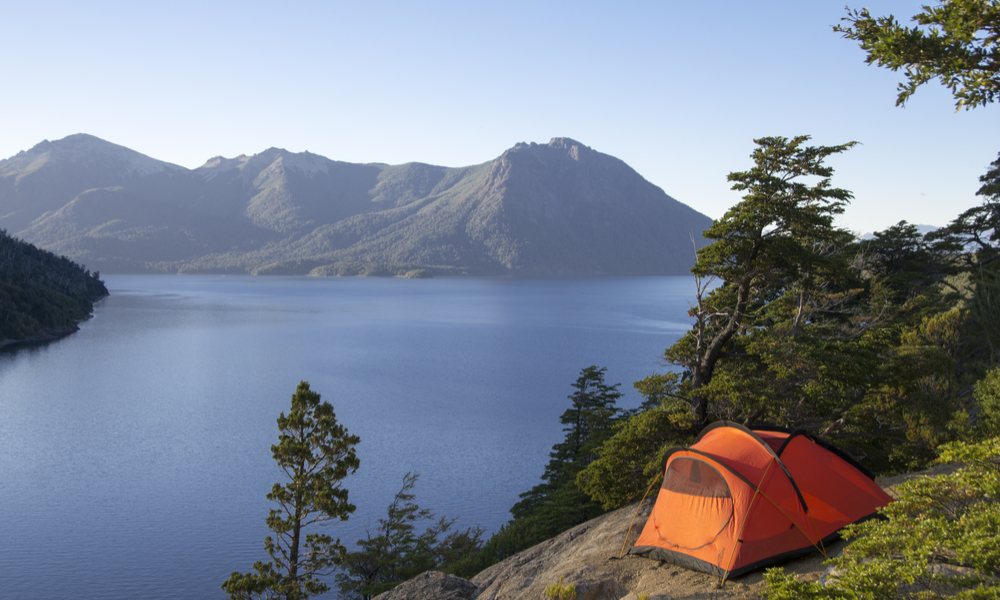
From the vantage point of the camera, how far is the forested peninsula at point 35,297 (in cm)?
8156

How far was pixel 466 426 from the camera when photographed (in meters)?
42.3

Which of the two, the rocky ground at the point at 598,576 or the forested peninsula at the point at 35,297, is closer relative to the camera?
the rocky ground at the point at 598,576

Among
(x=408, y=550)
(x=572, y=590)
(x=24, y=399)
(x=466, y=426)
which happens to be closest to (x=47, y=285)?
(x=24, y=399)

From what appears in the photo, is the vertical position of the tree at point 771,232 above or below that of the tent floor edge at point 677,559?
above

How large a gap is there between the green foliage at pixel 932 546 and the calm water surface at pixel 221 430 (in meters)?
18.6

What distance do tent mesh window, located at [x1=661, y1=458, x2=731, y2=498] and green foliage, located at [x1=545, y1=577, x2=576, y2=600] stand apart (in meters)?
3.02

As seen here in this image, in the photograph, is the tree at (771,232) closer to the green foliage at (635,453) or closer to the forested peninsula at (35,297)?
the green foliage at (635,453)

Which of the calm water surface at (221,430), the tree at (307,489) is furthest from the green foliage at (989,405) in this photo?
the tree at (307,489)

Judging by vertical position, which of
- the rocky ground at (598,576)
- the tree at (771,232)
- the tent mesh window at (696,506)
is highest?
the tree at (771,232)

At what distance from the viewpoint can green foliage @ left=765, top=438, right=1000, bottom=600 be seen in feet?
16.1

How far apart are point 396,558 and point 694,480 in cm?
→ 1528

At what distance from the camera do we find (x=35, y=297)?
9038 centimetres

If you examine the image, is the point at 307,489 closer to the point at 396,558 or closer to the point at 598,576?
the point at 396,558

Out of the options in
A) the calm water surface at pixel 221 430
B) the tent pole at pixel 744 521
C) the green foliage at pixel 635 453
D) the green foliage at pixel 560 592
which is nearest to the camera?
the green foliage at pixel 560 592
